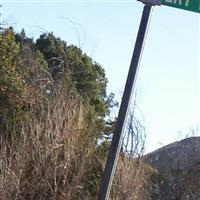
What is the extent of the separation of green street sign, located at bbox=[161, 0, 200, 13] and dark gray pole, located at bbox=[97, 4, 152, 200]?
160 millimetres

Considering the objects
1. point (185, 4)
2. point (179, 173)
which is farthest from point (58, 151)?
point (179, 173)

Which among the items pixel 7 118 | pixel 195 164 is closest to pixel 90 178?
pixel 7 118

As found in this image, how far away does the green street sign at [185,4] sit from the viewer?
5363 mm

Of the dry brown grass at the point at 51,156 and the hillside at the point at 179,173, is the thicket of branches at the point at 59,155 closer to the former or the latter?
the dry brown grass at the point at 51,156

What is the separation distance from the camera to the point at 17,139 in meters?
12.7

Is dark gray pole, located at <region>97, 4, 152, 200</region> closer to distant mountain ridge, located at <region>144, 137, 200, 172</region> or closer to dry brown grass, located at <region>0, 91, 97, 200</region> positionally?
dry brown grass, located at <region>0, 91, 97, 200</region>

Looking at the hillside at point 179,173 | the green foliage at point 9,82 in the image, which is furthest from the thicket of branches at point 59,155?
the green foliage at point 9,82

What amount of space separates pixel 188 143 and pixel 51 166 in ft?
51.2

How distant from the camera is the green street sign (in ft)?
17.6

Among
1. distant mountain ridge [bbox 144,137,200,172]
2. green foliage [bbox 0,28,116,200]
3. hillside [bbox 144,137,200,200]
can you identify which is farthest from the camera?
distant mountain ridge [bbox 144,137,200,172]

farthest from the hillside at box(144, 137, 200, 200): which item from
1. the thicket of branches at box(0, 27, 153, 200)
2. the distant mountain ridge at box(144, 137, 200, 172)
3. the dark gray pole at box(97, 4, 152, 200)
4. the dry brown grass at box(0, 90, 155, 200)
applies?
the dark gray pole at box(97, 4, 152, 200)

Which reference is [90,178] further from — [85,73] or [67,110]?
[85,73]

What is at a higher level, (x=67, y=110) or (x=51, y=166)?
(x=67, y=110)

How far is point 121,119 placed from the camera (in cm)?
528
